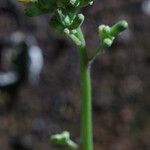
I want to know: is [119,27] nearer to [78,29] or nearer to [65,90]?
[78,29]

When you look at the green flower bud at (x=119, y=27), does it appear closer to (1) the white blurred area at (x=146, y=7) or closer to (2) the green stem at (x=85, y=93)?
(2) the green stem at (x=85, y=93)

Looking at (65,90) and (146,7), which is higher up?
(146,7)

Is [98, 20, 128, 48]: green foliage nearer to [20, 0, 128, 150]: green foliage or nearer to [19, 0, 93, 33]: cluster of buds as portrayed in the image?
[20, 0, 128, 150]: green foliage

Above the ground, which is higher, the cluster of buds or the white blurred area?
the white blurred area

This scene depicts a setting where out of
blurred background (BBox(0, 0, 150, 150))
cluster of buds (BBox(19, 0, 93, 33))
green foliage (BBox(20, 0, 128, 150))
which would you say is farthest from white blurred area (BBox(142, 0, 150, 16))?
cluster of buds (BBox(19, 0, 93, 33))

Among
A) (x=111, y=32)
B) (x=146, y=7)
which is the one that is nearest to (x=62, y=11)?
(x=111, y=32)

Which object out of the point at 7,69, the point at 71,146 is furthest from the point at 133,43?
the point at 71,146

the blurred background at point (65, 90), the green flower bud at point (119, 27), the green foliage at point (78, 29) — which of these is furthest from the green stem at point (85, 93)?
the blurred background at point (65, 90)
